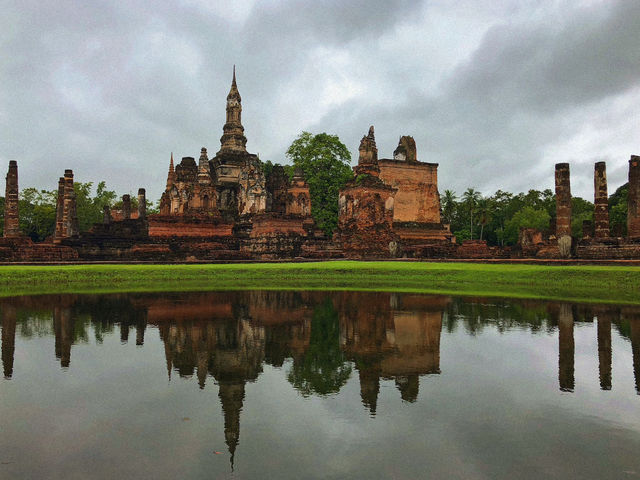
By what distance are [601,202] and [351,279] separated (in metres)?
16.8

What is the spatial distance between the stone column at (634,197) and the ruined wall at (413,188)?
50.4ft

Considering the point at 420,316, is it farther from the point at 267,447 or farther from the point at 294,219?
the point at 294,219

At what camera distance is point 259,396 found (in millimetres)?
4434

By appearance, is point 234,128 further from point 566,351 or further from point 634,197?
point 566,351

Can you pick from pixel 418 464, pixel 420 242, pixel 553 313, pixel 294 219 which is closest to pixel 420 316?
pixel 553 313

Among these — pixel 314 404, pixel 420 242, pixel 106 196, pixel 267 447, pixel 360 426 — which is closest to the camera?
pixel 267 447

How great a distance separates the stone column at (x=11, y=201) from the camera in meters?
29.6

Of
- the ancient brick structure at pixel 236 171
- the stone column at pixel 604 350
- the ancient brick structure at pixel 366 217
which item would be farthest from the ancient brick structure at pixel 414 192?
the stone column at pixel 604 350

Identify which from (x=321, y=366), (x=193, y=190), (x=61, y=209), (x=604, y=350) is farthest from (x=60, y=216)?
(x=604, y=350)

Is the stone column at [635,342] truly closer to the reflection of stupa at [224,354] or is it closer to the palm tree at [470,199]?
the reflection of stupa at [224,354]

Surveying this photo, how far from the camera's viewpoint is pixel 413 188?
3878 cm

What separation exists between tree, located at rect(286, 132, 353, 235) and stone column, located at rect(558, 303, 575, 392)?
3394 centimetres

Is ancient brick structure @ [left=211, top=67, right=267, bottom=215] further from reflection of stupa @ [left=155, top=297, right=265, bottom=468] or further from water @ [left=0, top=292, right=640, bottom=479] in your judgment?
water @ [left=0, top=292, right=640, bottom=479]

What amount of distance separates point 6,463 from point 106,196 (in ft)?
260
